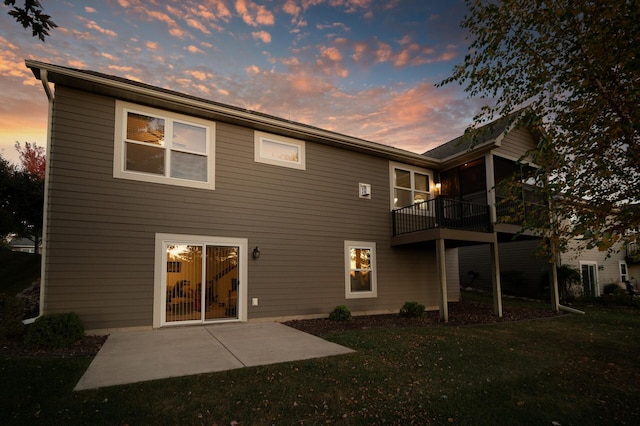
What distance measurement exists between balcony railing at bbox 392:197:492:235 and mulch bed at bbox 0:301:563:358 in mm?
2598

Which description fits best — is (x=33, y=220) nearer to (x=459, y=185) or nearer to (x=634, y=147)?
(x=459, y=185)

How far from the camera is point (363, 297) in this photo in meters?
10.5

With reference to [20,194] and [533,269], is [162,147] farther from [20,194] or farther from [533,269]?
[533,269]

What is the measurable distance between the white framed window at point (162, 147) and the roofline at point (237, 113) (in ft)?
1.55

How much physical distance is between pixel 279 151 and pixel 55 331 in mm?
6158

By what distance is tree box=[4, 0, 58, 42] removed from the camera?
11.0ft

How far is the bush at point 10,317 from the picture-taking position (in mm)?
5941

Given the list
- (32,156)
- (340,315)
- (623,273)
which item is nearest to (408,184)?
(340,315)

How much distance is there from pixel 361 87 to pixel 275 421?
11.5m

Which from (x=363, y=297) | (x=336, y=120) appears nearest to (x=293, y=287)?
(x=363, y=297)

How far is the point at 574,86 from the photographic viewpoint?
16.4 feet

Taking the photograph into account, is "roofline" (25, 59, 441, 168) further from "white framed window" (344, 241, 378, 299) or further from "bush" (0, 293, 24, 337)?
"bush" (0, 293, 24, 337)

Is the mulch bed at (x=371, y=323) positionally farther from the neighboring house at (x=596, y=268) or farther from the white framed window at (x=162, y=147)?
the neighboring house at (x=596, y=268)

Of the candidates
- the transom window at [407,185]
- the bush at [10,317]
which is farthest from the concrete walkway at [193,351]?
the transom window at [407,185]
